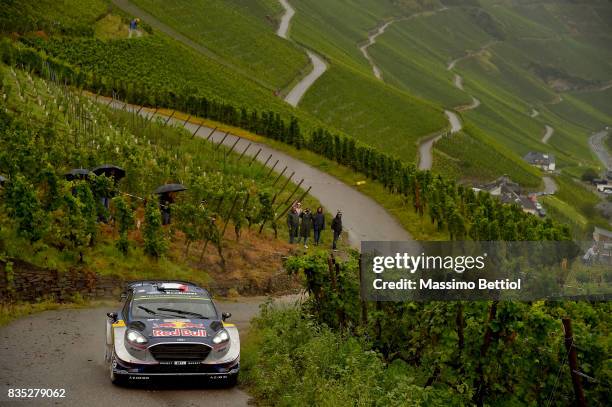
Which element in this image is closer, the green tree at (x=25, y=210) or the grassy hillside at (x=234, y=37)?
the green tree at (x=25, y=210)

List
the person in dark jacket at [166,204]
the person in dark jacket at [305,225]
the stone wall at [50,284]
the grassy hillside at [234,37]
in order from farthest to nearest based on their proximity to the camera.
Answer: the grassy hillside at [234,37] < the person in dark jacket at [305,225] < the person in dark jacket at [166,204] < the stone wall at [50,284]

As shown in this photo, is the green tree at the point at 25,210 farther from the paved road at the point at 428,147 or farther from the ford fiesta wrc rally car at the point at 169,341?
the paved road at the point at 428,147

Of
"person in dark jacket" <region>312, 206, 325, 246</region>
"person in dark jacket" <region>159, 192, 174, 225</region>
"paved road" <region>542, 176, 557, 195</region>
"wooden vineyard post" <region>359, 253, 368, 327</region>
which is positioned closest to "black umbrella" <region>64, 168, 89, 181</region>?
"person in dark jacket" <region>159, 192, 174, 225</region>

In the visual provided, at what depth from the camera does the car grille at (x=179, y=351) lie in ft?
52.9

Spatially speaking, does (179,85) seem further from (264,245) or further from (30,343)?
(30,343)

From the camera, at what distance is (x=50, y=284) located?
2306 cm

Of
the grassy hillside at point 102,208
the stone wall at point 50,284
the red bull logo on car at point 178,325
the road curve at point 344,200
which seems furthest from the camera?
the road curve at point 344,200

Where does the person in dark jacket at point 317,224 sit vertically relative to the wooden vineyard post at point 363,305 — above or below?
above

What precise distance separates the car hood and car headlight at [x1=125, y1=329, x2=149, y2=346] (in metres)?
0.08

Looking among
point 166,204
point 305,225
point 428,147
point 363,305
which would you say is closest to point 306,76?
point 428,147

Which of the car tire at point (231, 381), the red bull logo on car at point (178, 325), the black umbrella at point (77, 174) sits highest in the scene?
the black umbrella at point (77, 174)

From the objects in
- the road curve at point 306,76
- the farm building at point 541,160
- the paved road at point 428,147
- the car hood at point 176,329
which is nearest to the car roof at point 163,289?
the car hood at point 176,329

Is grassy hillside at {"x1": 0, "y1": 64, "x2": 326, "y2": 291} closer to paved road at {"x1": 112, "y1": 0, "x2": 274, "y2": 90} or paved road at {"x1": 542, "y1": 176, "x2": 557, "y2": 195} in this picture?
paved road at {"x1": 112, "y1": 0, "x2": 274, "y2": 90}
